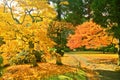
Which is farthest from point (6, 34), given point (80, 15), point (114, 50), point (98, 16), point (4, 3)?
point (114, 50)

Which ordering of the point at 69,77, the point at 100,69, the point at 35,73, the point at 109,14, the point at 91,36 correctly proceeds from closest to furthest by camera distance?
the point at 69,77
the point at 109,14
the point at 35,73
the point at 100,69
the point at 91,36

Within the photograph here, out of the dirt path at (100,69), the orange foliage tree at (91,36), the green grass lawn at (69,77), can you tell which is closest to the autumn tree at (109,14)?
the dirt path at (100,69)

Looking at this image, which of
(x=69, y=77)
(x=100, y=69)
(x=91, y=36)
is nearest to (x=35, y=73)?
(x=69, y=77)

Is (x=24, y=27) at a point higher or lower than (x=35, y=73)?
higher

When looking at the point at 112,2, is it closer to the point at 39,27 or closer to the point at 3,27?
the point at 39,27

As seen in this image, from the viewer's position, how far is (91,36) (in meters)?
34.3

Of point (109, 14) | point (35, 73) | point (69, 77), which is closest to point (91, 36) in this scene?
point (109, 14)

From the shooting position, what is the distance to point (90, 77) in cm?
2061

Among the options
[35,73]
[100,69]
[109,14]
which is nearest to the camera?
[109,14]

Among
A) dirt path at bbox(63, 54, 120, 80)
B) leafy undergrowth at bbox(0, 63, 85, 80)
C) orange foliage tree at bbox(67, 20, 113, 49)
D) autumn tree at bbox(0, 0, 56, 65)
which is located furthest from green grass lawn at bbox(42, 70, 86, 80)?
orange foliage tree at bbox(67, 20, 113, 49)

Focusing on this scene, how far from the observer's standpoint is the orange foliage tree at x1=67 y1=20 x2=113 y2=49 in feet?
110

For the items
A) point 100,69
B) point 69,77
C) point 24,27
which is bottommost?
point 100,69

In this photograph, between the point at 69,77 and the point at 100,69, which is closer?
the point at 69,77

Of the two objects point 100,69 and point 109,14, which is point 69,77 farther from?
point 100,69
